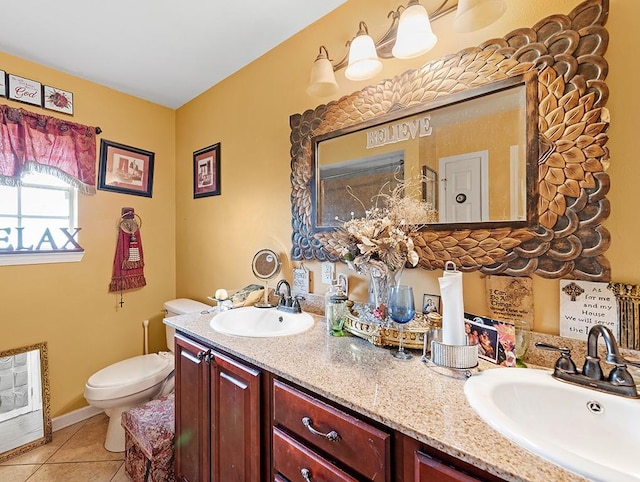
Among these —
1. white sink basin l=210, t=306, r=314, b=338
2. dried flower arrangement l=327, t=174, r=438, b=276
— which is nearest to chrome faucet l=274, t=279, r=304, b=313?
white sink basin l=210, t=306, r=314, b=338

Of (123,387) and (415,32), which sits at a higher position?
(415,32)

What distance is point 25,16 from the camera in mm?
1535

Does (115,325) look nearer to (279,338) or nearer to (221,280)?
(221,280)

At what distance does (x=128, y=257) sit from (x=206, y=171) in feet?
3.06

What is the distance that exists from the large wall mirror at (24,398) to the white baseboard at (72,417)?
60 millimetres

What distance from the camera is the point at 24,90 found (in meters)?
1.86

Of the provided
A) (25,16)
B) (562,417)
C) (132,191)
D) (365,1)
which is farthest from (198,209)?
(562,417)

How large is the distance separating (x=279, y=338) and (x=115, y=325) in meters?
1.83

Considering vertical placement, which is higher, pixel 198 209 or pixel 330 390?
pixel 198 209

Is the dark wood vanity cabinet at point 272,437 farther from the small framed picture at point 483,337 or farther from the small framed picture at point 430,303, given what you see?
the small framed picture at point 430,303

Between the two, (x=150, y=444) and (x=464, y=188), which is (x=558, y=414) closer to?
(x=464, y=188)

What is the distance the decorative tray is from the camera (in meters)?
1.03

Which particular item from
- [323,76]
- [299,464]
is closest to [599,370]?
[299,464]

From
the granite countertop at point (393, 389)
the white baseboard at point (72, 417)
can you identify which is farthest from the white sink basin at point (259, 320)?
the white baseboard at point (72, 417)
